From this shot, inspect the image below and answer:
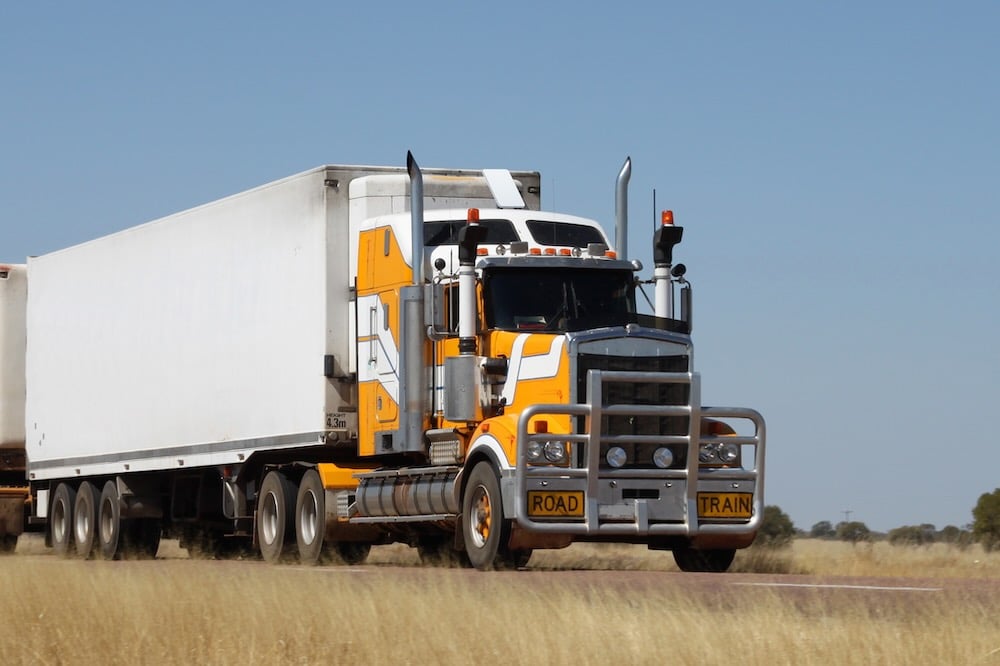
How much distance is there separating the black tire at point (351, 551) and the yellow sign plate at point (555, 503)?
566 centimetres

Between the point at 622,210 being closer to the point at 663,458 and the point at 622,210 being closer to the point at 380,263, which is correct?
the point at 380,263

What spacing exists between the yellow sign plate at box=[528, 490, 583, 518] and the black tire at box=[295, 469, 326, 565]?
189 inches

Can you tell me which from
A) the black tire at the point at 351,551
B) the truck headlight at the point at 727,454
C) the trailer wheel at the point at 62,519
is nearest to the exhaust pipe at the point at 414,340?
the black tire at the point at 351,551

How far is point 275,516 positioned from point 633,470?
6.69m

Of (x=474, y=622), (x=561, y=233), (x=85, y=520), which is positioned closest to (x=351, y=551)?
(x=561, y=233)

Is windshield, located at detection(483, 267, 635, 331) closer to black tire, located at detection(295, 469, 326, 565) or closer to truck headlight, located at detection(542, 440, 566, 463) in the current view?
truck headlight, located at detection(542, 440, 566, 463)

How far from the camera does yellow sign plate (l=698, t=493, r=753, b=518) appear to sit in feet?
65.5

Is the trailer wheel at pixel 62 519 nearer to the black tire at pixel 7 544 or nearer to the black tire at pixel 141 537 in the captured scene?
the black tire at pixel 7 544

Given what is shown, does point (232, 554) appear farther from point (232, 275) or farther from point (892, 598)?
point (892, 598)

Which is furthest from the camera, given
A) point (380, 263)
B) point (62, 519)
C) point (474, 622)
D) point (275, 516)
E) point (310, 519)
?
point (62, 519)

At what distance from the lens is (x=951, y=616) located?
13656 mm

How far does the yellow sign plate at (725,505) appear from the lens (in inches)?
786

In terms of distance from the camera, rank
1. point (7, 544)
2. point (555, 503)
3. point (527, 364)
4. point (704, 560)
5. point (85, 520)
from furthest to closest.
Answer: point (7, 544) → point (85, 520) → point (704, 560) → point (527, 364) → point (555, 503)

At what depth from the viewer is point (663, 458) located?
1995 cm
